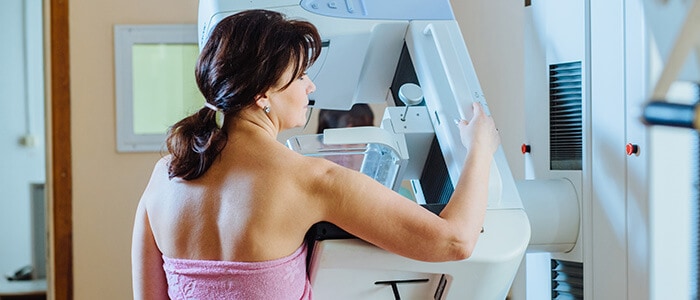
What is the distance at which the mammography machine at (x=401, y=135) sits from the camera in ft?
4.98

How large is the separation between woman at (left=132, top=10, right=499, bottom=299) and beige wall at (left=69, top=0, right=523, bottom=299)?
2.61m

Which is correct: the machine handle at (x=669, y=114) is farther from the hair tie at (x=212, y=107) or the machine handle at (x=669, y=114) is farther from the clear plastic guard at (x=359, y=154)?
the clear plastic guard at (x=359, y=154)

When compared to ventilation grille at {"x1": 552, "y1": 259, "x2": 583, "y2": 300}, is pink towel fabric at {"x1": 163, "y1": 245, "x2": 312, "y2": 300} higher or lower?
higher

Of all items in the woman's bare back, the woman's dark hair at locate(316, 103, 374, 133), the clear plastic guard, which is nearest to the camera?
the woman's bare back

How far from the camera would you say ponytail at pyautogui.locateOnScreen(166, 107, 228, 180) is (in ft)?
4.84

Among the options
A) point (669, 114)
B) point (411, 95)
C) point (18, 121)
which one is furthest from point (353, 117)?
point (18, 121)

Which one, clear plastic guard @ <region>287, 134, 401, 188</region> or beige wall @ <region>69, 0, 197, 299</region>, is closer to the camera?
clear plastic guard @ <region>287, 134, 401, 188</region>

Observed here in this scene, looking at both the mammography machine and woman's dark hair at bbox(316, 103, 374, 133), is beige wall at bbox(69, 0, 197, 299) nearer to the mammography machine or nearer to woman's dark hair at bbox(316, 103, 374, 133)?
woman's dark hair at bbox(316, 103, 374, 133)

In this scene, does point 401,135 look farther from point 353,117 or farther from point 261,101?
point 353,117

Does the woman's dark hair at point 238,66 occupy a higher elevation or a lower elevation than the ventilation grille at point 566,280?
higher

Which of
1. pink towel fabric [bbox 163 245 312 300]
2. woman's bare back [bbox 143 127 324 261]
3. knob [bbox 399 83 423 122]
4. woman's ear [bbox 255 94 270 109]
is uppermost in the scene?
knob [bbox 399 83 423 122]

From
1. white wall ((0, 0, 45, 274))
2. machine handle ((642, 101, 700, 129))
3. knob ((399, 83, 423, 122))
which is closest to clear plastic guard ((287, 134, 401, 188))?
knob ((399, 83, 423, 122))

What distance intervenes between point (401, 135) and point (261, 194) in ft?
1.37

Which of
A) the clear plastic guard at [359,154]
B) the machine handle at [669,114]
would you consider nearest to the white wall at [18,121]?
the clear plastic guard at [359,154]
